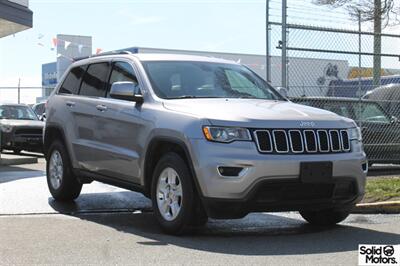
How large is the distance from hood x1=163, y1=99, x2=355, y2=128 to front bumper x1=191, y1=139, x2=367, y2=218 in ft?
0.84

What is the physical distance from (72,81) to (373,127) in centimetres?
662

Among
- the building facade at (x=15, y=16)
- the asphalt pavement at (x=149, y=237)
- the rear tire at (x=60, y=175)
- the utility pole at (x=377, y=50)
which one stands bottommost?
the asphalt pavement at (x=149, y=237)

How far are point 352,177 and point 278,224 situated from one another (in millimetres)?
Answer: 1324

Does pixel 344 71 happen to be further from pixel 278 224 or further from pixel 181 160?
pixel 181 160

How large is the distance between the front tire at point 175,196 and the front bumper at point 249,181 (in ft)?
0.65

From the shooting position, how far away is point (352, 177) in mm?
6727

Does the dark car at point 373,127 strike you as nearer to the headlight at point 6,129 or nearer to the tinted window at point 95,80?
the tinted window at point 95,80

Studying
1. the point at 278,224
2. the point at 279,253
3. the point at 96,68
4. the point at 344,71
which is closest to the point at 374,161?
the point at 344,71

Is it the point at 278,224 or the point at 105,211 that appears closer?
the point at 278,224

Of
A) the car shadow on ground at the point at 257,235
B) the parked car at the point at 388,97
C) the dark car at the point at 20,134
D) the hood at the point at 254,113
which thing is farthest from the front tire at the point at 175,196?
the dark car at the point at 20,134

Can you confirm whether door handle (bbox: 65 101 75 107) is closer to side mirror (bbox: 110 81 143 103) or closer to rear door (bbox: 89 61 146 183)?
rear door (bbox: 89 61 146 183)

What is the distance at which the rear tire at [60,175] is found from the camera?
8781mm

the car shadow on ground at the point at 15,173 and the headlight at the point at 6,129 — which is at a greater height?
the headlight at the point at 6,129

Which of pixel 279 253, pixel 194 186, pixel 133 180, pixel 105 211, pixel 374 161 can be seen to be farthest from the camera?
pixel 374 161
